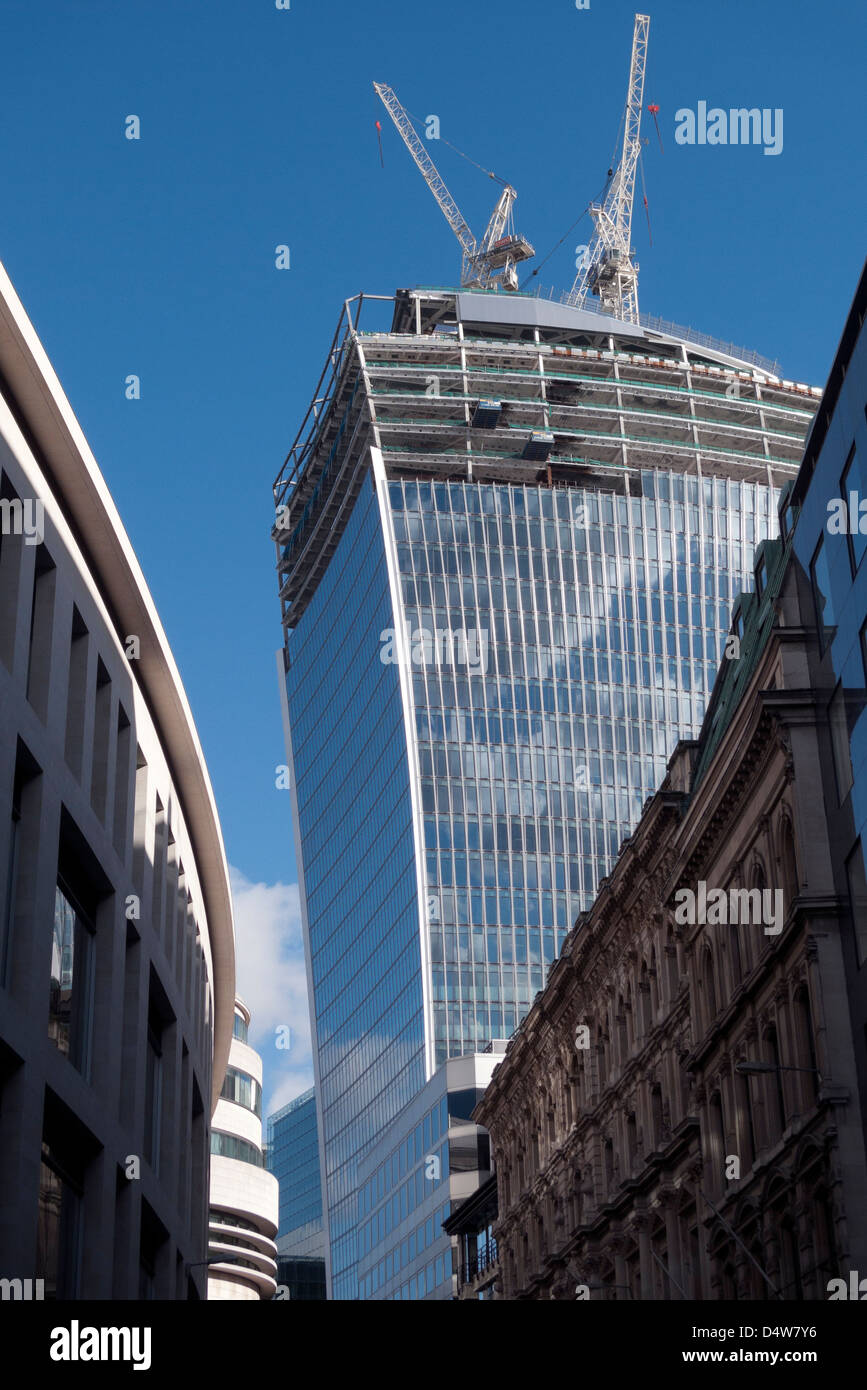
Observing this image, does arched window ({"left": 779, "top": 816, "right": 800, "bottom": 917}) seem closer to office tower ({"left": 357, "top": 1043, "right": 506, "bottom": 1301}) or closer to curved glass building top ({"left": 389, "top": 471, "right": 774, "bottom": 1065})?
office tower ({"left": 357, "top": 1043, "right": 506, "bottom": 1301})

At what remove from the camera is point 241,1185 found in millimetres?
109688

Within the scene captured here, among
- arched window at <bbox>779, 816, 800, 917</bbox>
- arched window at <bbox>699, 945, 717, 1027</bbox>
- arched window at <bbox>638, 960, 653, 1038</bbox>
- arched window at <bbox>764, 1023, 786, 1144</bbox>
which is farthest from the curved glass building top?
arched window at <bbox>779, 816, 800, 917</bbox>

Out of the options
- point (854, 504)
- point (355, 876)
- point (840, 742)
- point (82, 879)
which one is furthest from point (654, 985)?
point (355, 876)

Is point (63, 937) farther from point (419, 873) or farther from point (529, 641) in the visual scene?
point (529, 641)

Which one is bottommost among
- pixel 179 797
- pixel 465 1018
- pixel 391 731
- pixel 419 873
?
pixel 179 797

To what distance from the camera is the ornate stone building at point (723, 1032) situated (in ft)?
141

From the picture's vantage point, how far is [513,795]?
545ft

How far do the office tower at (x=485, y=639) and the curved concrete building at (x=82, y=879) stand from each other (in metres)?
101

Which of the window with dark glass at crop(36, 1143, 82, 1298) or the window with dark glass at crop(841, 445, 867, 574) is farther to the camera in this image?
the window with dark glass at crop(841, 445, 867, 574)

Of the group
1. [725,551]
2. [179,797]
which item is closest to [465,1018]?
[725,551]

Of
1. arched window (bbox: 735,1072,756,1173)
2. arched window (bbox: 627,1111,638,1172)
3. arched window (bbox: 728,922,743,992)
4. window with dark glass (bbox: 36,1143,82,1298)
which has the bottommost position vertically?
window with dark glass (bbox: 36,1143,82,1298)

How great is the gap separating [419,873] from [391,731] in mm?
15609

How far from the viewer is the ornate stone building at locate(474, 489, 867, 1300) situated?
43125mm

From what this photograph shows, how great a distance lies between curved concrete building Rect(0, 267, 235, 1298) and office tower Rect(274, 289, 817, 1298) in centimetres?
10126
